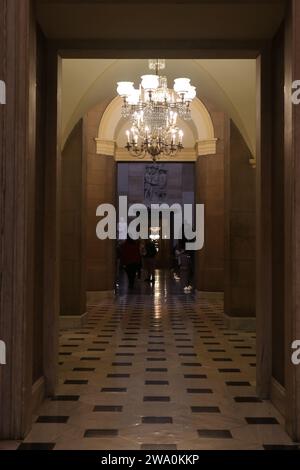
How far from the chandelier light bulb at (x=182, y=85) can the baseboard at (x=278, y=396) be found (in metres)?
6.49

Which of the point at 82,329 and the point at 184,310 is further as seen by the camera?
the point at 184,310

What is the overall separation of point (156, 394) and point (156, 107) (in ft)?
24.4

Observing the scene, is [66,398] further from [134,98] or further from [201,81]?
[134,98]

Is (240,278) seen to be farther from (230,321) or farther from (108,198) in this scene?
(108,198)

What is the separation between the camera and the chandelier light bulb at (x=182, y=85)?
32.9 ft

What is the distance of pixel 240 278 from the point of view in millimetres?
Answer: 9320

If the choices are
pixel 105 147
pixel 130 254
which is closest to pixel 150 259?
pixel 130 254

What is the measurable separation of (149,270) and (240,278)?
10.4 metres

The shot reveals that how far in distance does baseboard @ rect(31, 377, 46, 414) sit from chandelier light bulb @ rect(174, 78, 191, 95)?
21.6ft

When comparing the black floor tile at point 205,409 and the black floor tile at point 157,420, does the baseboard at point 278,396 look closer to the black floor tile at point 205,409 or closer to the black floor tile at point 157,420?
the black floor tile at point 205,409

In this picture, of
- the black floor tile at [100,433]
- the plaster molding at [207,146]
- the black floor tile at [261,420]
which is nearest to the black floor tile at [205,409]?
the black floor tile at [261,420]

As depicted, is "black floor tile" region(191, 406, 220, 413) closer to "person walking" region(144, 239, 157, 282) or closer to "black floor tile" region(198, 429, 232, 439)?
"black floor tile" region(198, 429, 232, 439)

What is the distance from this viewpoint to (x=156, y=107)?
37.2 ft
